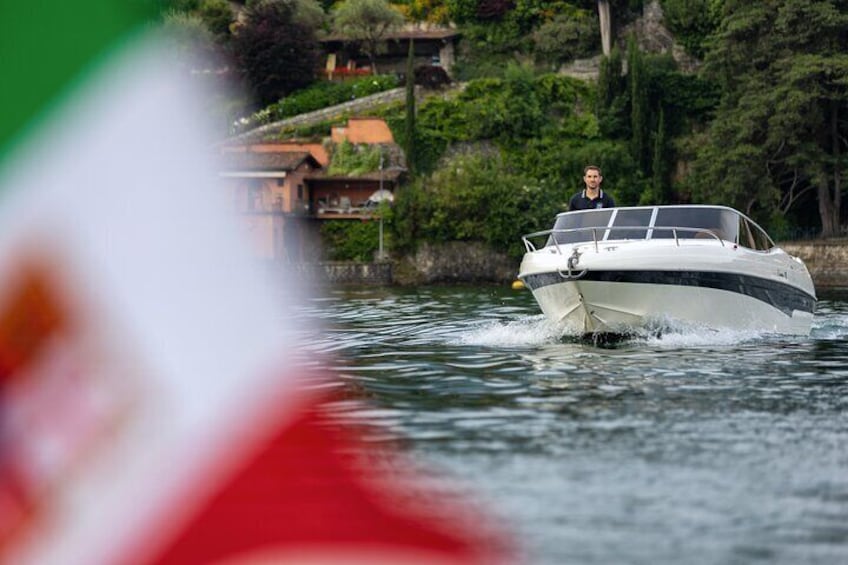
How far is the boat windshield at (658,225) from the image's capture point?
1688cm

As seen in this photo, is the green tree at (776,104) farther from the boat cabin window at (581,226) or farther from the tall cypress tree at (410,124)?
the boat cabin window at (581,226)

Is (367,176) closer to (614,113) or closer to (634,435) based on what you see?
(614,113)

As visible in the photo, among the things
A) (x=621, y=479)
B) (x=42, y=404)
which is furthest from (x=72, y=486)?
(x=621, y=479)

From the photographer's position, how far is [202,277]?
1.54 m

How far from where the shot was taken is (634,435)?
25.7ft

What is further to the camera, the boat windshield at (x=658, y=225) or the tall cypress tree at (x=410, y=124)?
the tall cypress tree at (x=410, y=124)

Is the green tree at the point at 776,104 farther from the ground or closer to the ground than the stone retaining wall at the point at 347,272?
farther from the ground

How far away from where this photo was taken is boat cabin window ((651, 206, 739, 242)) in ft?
55.6

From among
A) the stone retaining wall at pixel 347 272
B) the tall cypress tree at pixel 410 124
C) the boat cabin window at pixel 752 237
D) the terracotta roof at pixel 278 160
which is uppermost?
the tall cypress tree at pixel 410 124

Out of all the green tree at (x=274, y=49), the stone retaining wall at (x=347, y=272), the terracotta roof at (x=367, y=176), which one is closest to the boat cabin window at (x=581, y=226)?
the stone retaining wall at (x=347, y=272)

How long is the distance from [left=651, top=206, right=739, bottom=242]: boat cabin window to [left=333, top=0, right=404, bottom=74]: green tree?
207 ft

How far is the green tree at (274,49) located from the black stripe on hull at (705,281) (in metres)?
56.1

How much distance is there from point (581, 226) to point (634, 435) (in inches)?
397

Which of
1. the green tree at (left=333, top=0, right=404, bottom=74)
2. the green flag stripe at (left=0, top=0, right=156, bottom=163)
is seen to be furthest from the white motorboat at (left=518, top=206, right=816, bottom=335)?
the green tree at (left=333, top=0, right=404, bottom=74)
